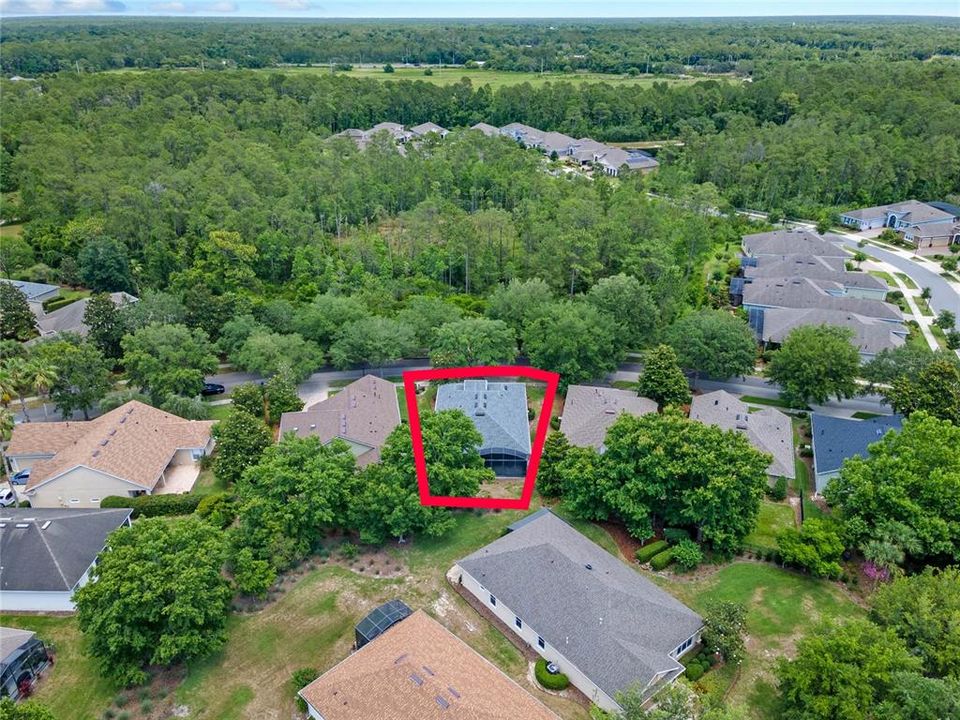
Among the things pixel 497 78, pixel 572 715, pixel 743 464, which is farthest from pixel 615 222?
pixel 497 78

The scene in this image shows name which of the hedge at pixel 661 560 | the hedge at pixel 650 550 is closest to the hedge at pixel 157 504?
the hedge at pixel 650 550

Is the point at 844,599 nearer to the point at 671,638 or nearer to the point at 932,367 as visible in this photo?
the point at 671,638

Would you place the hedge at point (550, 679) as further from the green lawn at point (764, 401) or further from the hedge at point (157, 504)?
the green lawn at point (764, 401)

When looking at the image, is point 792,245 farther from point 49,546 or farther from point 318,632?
point 49,546

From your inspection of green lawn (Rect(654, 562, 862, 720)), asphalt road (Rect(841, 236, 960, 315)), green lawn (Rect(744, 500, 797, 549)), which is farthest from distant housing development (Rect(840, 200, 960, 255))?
green lawn (Rect(654, 562, 862, 720))

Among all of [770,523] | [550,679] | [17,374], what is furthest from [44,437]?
[770,523]
